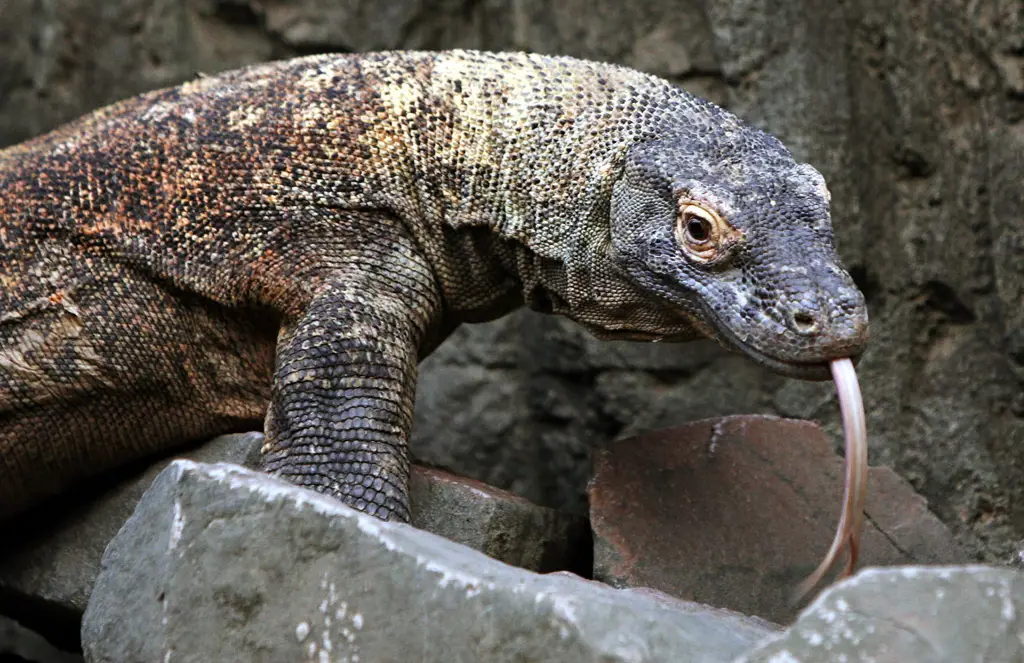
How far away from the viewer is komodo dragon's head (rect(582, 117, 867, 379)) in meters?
2.91

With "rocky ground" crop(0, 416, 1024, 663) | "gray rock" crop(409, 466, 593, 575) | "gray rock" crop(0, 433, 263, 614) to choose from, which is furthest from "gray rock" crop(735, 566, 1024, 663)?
"gray rock" crop(0, 433, 263, 614)

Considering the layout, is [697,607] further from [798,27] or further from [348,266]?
[798,27]

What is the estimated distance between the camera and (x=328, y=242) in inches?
140

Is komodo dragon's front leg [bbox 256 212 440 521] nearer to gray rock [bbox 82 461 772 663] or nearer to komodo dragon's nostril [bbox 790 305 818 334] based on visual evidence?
gray rock [bbox 82 461 772 663]

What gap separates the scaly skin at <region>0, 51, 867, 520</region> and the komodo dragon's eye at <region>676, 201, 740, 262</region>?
1 cm

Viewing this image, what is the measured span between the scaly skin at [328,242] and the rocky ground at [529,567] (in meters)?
0.29

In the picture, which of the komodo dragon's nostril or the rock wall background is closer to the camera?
the komodo dragon's nostril

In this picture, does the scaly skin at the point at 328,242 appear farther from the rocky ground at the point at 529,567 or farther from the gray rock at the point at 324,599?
the gray rock at the point at 324,599

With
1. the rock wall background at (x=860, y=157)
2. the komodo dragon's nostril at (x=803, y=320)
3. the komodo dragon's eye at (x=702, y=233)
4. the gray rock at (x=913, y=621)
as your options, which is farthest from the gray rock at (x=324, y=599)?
the rock wall background at (x=860, y=157)

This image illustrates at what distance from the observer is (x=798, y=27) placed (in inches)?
194

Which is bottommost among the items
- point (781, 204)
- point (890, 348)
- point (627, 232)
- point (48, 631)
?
point (48, 631)

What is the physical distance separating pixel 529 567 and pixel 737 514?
0.65 meters

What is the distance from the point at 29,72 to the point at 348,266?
3.07 meters

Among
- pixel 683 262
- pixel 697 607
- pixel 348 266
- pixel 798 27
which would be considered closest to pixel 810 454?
pixel 683 262
